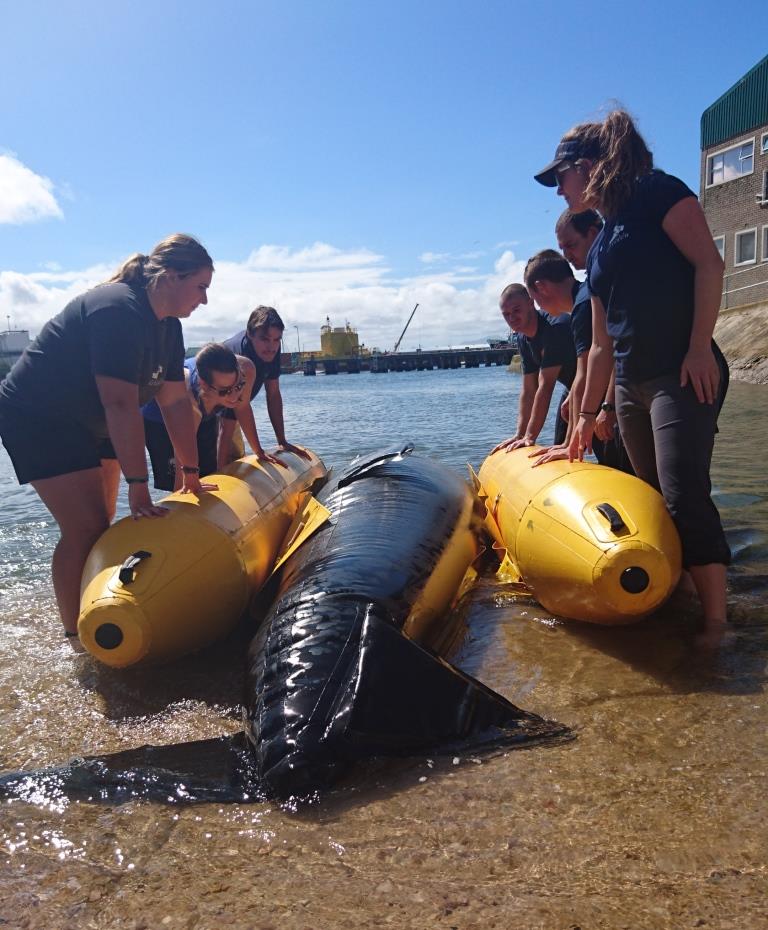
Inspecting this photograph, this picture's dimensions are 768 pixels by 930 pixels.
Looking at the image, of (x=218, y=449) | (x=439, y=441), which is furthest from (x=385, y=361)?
(x=218, y=449)

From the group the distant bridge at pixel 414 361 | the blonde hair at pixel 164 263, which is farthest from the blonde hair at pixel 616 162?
the distant bridge at pixel 414 361

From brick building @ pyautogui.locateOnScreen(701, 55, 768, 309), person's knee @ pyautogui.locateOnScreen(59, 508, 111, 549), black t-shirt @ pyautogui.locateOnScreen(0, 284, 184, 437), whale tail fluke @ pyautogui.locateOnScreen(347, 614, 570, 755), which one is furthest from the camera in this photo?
brick building @ pyautogui.locateOnScreen(701, 55, 768, 309)

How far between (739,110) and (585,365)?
91.3 ft

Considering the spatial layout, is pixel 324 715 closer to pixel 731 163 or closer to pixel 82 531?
pixel 82 531

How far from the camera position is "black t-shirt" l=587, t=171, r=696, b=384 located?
339cm

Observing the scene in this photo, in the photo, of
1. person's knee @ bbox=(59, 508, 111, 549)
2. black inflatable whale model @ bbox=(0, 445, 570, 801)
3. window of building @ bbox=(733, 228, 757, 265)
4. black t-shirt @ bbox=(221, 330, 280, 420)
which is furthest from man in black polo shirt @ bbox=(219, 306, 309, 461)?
window of building @ bbox=(733, 228, 757, 265)

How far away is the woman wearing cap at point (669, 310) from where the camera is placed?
3.33 meters

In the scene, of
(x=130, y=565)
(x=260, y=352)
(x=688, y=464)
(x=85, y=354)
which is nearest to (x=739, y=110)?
(x=260, y=352)

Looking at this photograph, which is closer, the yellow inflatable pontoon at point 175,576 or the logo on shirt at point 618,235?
the yellow inflatable pontoon at point 175,576

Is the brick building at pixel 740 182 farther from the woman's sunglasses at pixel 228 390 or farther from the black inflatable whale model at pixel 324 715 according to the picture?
the black inflatable whale model at pixel 324 715

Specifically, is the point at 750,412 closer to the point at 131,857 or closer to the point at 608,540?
the point at 608,540

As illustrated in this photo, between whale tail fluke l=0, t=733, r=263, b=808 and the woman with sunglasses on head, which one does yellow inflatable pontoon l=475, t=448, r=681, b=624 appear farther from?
the woman with sunglasses on head

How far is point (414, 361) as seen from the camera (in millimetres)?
83812

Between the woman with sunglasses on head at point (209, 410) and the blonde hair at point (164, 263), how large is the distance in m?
1.25
